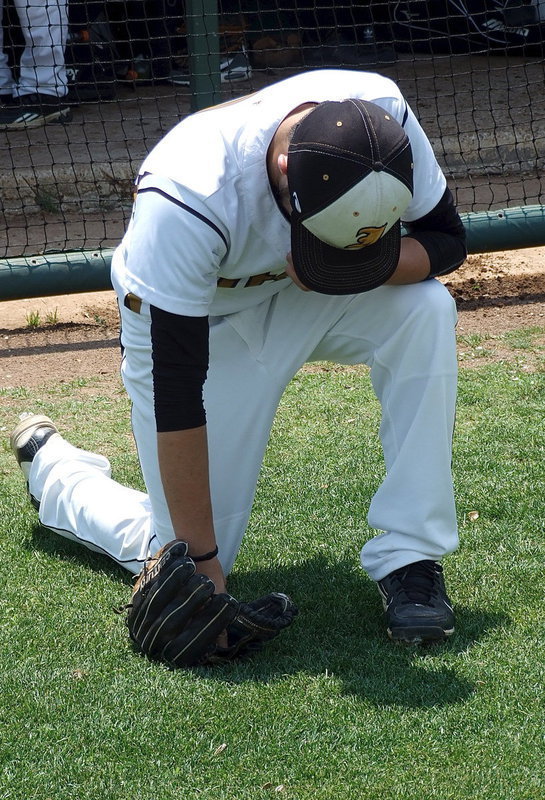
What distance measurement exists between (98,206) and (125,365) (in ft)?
13.1

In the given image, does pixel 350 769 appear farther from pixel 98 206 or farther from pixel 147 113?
pixel 147 113

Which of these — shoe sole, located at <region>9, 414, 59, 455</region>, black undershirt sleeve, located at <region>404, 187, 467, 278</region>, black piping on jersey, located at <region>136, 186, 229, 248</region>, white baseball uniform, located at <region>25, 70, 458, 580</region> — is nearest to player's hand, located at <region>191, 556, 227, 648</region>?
white baseball uniform, located at <region>25, 70, 458, 580</region>

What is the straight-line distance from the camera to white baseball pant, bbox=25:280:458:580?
2.52m

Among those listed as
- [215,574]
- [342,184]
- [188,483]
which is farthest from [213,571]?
[342,184]

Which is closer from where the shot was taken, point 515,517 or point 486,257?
point 515,517

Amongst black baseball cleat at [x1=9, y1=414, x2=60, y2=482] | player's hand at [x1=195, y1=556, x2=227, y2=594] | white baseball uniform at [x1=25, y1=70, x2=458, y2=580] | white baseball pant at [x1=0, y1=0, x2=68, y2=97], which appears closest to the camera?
white baseball uniform at [x1=25, y1=70, x2=458, y2=580]

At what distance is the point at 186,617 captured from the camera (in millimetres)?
2344

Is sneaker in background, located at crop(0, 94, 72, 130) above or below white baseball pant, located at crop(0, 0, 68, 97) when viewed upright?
below

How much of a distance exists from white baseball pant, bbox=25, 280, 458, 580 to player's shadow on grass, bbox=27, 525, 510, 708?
13cm

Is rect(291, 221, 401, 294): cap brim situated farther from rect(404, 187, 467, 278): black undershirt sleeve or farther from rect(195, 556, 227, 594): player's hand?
rect(195, 556, 227, 594): player's hand

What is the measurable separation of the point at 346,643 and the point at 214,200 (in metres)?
1.10

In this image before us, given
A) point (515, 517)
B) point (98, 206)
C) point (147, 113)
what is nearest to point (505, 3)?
point (147, 113)

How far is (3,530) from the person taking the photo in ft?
10.2

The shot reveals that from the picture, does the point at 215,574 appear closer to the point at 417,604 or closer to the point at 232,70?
the point at 417,604
